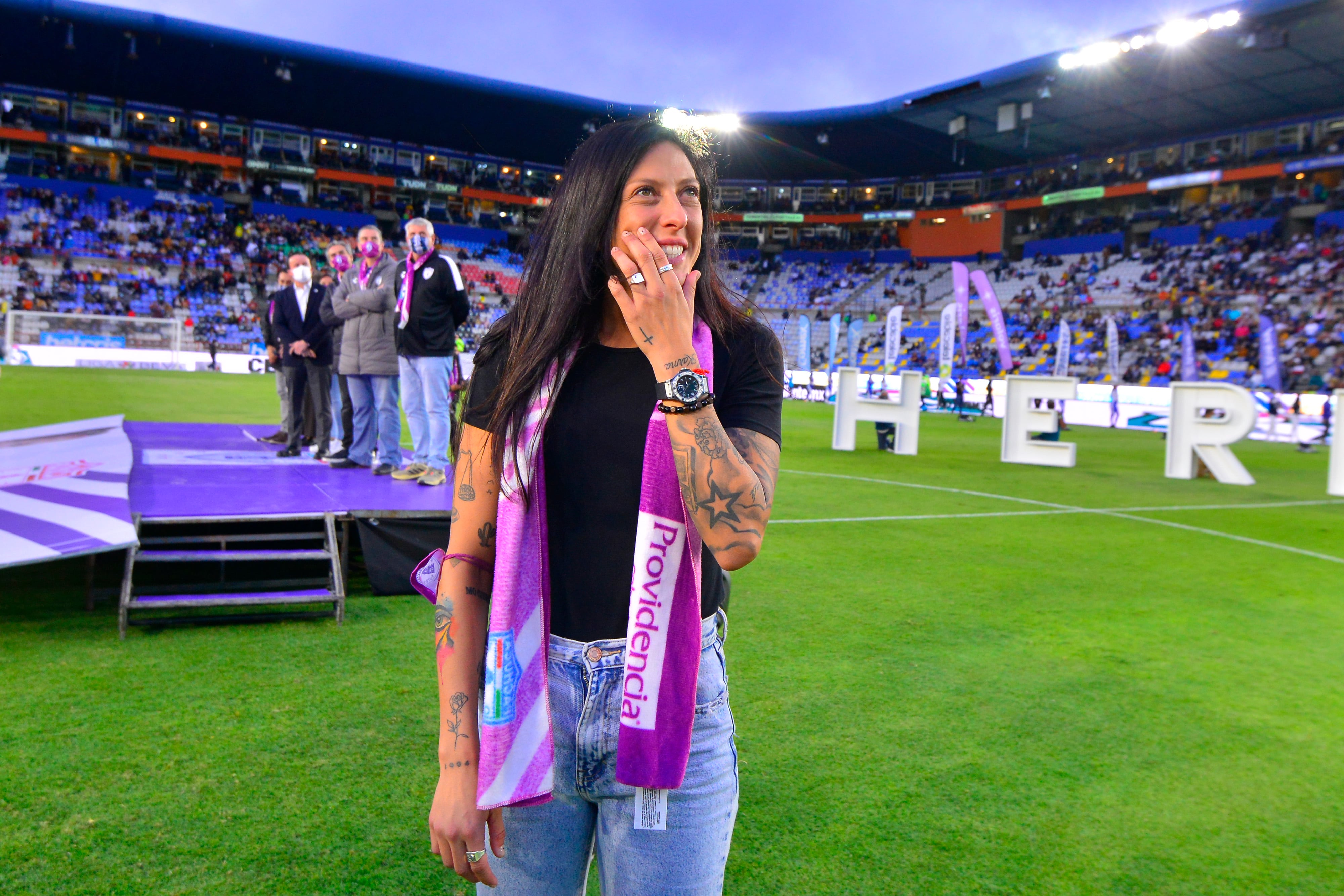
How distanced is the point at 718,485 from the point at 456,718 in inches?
22.3

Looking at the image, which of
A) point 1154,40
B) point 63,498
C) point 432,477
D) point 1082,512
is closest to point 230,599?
point 63,498

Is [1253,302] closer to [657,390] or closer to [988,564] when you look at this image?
[988,564]

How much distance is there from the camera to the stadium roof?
33.9 metres

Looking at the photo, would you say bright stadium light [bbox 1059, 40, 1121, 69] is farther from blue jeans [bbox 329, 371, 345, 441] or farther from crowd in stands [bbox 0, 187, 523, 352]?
blue jeans [bbox 329, 371, 345, 441]

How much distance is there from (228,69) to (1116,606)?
45.5 meters

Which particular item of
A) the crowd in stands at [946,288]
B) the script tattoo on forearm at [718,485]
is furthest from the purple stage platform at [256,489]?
the crowd in stands at [946,288]

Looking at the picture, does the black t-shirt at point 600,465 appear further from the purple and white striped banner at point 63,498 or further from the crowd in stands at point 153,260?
the crowd in stands at point 153,260

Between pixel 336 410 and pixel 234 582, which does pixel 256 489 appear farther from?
pixel 336 410

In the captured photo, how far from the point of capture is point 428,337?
22.5 ft

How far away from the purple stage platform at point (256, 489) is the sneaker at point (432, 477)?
7cm

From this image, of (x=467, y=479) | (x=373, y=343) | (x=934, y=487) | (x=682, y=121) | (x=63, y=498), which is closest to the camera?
(x=467, y=479)

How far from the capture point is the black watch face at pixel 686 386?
4.31 feet

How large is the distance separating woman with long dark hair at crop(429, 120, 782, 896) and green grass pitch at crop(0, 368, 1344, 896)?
4.91 ft

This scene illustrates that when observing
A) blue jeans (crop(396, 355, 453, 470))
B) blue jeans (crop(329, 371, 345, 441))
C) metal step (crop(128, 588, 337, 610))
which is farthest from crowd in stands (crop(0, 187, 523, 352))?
metal step (crop(128, 588, 337, 610))
